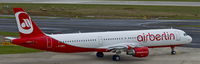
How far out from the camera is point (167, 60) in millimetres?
44844

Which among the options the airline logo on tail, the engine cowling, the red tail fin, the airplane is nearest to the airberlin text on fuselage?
the airplane

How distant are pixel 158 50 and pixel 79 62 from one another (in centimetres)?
1320

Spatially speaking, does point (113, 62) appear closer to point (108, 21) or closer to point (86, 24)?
point (86, 24)

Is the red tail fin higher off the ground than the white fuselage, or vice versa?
the red tail fin

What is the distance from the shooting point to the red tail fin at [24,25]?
132ft

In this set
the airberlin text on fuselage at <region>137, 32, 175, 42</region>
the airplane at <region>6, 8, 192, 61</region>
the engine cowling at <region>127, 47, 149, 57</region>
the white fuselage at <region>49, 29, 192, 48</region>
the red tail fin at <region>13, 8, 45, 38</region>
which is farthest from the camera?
the airberlin text on fuselage at <region>137, 32, 175, 42</region>

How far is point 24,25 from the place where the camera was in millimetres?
40469

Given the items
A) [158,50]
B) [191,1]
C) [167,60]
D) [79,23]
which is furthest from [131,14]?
[167,60]

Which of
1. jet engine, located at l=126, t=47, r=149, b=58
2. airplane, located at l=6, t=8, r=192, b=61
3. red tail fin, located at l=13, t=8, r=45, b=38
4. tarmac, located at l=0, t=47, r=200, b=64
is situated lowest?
tarmac, located at l=0, t=47, r=200, b=64

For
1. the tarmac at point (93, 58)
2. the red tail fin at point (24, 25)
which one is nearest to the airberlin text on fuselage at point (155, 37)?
the tarmac at point (93, 58)

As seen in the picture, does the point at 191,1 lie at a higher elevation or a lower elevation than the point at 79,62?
higher

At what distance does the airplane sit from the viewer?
40.8 meters

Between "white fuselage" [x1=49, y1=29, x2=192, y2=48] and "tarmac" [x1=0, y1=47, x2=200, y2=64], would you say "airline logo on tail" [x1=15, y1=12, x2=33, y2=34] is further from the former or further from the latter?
"tarmac" [x1=0, y1=47, x2=200, y2=64]

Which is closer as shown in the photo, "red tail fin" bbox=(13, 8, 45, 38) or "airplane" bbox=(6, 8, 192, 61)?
"red tail fin" bbox=(13, 8, 45, 38)
